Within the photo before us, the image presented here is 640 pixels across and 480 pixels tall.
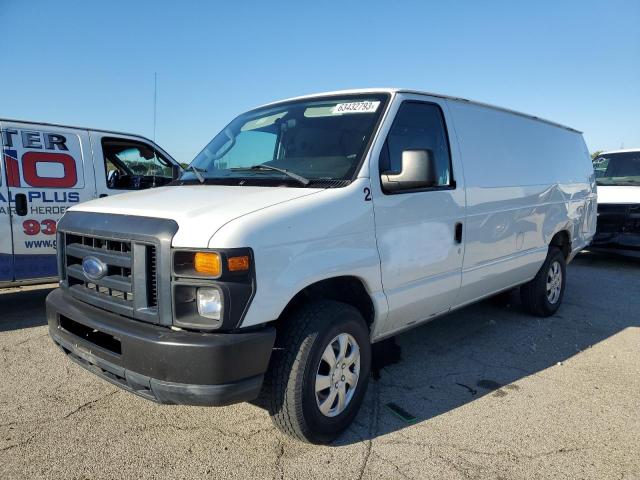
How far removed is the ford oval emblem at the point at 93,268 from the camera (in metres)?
2.78

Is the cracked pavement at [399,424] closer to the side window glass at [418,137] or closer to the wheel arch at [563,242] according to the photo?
the wheel arch at [563,242]

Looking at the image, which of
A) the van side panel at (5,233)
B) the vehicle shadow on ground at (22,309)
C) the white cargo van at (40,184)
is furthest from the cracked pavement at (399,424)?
the white cargo van at (40,184)

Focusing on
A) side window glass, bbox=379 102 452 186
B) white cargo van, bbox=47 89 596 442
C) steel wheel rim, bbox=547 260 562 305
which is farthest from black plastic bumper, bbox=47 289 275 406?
steel wheel rim, bbox=547 260 562 305

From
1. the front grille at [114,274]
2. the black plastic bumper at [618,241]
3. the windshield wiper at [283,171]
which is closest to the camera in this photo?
the front grille at [114,274]

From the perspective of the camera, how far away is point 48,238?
211 inches

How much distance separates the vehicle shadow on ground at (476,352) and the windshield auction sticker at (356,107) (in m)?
2.07

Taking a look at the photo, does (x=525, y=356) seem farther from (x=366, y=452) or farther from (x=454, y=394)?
(x=366, y=452)

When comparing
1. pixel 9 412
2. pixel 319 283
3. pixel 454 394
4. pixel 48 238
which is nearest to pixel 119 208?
pixel 319 283

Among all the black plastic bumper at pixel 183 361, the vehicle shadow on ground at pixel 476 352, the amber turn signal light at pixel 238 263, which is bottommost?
the vehicle shadow on ground at pixel 476 352

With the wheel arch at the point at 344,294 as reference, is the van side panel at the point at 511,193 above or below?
above

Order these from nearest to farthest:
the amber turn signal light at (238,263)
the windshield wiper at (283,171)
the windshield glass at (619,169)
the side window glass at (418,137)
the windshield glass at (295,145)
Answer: the amber turn signal light at (238,263) → the windshield wiper at (283,171) → the windshield glass at (295,145) → the side window glass at (418,137) → the windshield glass at (619,169)

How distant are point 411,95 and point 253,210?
1722 mm

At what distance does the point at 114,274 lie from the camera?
9.08ft

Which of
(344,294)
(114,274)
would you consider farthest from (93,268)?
(344,294)
